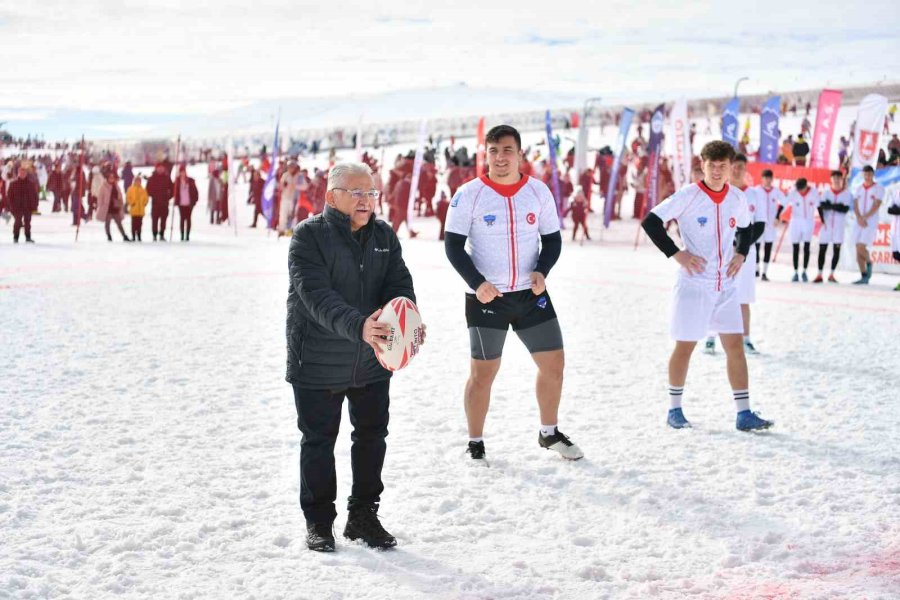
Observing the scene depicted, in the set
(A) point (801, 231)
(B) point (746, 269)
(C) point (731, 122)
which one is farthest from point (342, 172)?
(C) point (731, 122)

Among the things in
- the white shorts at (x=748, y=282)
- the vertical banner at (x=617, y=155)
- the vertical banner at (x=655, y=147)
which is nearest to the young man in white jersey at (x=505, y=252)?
the white shorts at (x=748, y=282)

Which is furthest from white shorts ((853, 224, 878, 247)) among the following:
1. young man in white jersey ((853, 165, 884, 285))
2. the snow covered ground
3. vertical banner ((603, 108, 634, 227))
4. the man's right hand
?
the man's right hand

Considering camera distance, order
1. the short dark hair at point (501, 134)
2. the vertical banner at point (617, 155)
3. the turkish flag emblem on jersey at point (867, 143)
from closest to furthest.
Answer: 1. the short dark hair at point (501, 134)
2. the turkish flag emblem on jersey at point (867, 143)
3. the vertical banner at point (617, 155)

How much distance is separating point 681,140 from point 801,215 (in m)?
4.57

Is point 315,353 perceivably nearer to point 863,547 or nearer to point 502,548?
point 502,548

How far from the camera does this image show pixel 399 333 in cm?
355

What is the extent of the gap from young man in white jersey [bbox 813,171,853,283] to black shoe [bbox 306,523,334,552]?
12.2 m

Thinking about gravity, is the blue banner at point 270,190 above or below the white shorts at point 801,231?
above

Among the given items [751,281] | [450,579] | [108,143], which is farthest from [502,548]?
[108,143]

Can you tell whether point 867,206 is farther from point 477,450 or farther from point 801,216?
point 477,450

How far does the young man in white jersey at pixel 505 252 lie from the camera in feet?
16.2

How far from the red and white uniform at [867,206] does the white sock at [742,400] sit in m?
9.82

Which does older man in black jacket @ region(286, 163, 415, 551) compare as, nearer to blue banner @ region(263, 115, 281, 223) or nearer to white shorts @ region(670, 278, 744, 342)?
white shorts @ region(670, 278, 744, 342)

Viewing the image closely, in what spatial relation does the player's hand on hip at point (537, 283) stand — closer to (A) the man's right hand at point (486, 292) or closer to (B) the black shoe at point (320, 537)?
(A) the man's right hand at point (486, 292)
